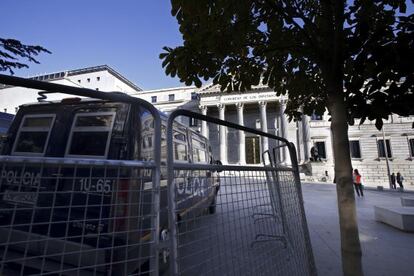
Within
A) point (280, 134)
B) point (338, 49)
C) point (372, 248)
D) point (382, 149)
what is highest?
point (280, 134)

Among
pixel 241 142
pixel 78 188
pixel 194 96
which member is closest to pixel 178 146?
pixel 78 188

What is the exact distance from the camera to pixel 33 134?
3807 millimetres

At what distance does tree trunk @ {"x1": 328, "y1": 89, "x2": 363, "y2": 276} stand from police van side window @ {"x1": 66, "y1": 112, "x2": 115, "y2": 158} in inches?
104

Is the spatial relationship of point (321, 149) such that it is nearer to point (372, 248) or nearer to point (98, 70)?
point (372, 248)

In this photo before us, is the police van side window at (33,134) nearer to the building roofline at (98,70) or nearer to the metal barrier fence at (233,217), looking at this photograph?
the metal barrier fence at (233,217)

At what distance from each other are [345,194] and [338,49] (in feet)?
4.42

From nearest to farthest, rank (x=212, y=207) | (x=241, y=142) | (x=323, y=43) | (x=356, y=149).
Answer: (x=212, y=207) → (x=323, y=43) → (x=356, y=149) → (x=241, y=142)

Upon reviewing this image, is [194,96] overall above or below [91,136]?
above

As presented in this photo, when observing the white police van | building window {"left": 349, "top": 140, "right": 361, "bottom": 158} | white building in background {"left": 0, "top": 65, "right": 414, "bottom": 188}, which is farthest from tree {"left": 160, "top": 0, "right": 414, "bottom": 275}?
building window {"left": 349, "top": 140, "right": 361, "bottom": 158}

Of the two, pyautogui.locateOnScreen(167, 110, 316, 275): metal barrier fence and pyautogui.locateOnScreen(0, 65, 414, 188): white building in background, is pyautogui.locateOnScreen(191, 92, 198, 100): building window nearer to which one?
pyautogui.locateOnScreen(0, 65, 414, 188): white building in background

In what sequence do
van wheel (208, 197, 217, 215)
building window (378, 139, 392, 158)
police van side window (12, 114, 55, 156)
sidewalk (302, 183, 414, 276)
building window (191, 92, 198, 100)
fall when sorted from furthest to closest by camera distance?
1. building window (191, 92, 198, 100)
2. building window (378, 139, 392, 158)
3. sidewalk (302, 183, 414, 276)
4. police van side window (12, 114, 55, 156)
5. van wheel (208, 197, 217, 215)

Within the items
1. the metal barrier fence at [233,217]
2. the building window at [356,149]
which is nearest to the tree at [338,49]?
the metal barrier fence at [233,217]

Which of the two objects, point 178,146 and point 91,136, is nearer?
point 91,136

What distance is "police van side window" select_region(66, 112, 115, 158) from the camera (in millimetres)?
3318
